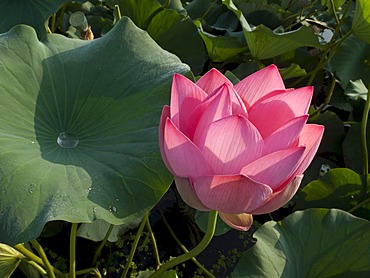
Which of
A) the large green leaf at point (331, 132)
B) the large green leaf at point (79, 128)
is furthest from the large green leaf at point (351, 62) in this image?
the large green leaf at point (79, 128)

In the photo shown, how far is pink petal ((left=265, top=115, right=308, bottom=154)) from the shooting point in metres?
0.55

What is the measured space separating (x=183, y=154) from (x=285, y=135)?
103 mm

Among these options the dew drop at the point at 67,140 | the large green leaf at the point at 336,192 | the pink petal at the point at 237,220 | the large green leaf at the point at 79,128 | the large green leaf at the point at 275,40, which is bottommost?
the large green leaf at the point at 336,192

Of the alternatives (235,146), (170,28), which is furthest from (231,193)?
(170,28)

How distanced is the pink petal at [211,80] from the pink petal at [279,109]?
0.06 meters

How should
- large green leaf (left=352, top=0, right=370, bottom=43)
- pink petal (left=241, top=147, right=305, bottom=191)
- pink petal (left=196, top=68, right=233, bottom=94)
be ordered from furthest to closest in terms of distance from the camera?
1. large green leaf (left=352, top=0, right=370, bottom=43)
2. pink petal (left=196, top=68, right=233, bottom=94)
3. pink petal (left=241, top=147, right=305, bottom=191)

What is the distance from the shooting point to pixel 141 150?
0.78 m

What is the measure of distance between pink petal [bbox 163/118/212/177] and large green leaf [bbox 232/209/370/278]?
29 cm

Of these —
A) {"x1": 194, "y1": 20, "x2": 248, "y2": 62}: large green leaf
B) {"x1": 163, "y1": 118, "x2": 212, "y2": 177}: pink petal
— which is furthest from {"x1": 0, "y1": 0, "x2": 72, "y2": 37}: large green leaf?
{"x1": 163, "y1": 118, "x2": 212, "y2": 177}: pink petal

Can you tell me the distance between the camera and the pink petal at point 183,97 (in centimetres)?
60

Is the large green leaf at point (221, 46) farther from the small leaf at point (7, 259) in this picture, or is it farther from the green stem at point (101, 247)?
the small leaf at point (7, 259)

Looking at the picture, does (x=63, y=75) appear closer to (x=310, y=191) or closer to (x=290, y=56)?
(x=310, y=191)

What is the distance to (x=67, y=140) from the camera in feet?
Answer: 2.71

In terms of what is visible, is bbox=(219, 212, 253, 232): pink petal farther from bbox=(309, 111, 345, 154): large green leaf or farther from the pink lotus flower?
bbox=(309, 111, 345, 154): large green leaf
